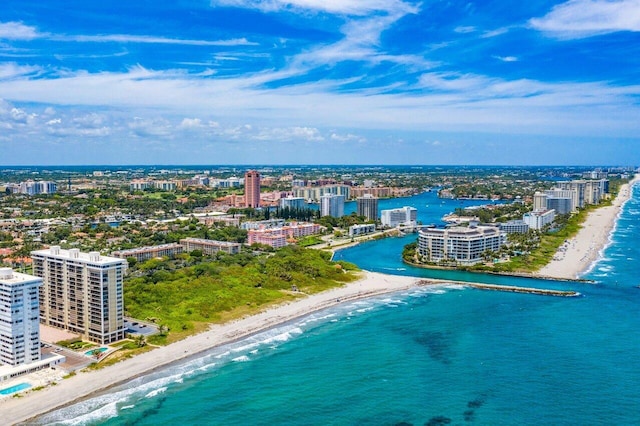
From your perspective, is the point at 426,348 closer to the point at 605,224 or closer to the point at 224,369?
the point at 224,369

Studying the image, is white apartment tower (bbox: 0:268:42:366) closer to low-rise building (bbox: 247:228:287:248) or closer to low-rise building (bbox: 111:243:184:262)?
low-rise building (bbox: 111:243:184:262)

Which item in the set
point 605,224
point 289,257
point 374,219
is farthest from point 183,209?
point 605,224

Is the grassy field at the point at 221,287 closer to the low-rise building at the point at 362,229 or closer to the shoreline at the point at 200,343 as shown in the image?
the shoreline at the point at 200,343

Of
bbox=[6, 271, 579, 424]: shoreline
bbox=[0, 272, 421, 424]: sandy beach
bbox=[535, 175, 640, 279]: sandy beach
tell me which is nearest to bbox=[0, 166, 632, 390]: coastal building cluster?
bbox=[0, 272, 421, 424]: sandy beach

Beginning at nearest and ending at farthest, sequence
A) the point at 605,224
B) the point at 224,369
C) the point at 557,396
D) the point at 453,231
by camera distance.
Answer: the point at 557,396, the point at 224,369, the point at 453,231, the point at 605,224

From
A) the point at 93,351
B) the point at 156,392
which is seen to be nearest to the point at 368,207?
the point at 93,351

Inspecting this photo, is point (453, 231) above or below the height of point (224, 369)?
above

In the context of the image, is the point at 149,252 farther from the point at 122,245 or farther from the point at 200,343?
the point at 200,343
